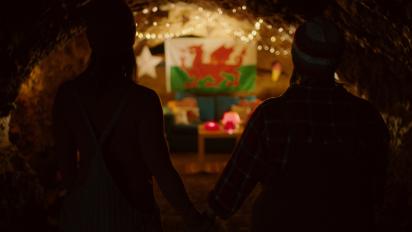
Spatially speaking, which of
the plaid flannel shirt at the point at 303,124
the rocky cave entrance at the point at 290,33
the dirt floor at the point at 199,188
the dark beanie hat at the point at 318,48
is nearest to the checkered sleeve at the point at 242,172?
the plaid flannel shirt at the point at 303,124

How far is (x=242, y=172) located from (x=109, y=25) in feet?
2.83

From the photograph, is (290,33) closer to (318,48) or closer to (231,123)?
(231,123)

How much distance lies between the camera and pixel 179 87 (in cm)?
1011

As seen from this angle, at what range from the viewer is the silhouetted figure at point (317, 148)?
1732 millimetres

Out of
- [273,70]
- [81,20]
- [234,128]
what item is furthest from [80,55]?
[273,70]

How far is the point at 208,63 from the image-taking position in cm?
997

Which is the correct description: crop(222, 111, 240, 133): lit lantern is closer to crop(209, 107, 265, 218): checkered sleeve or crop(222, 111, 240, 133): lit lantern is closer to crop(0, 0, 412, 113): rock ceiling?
crop(0, 0, 412, 113): rock ceiling

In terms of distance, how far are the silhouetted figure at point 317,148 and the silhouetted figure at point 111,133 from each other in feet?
1.48

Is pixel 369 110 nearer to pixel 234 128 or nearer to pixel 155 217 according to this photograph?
pixel 155 217

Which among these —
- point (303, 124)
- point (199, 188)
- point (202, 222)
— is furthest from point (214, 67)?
point (303, 124)

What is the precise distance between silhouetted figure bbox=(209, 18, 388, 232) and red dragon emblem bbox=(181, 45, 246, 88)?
8115 millimetres

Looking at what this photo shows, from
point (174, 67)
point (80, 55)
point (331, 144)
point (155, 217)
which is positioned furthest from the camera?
point (174, 67)

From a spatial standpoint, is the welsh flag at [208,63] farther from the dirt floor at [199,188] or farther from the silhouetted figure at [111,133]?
the silhouetted figure at [111,133]

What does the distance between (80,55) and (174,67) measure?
306cm
